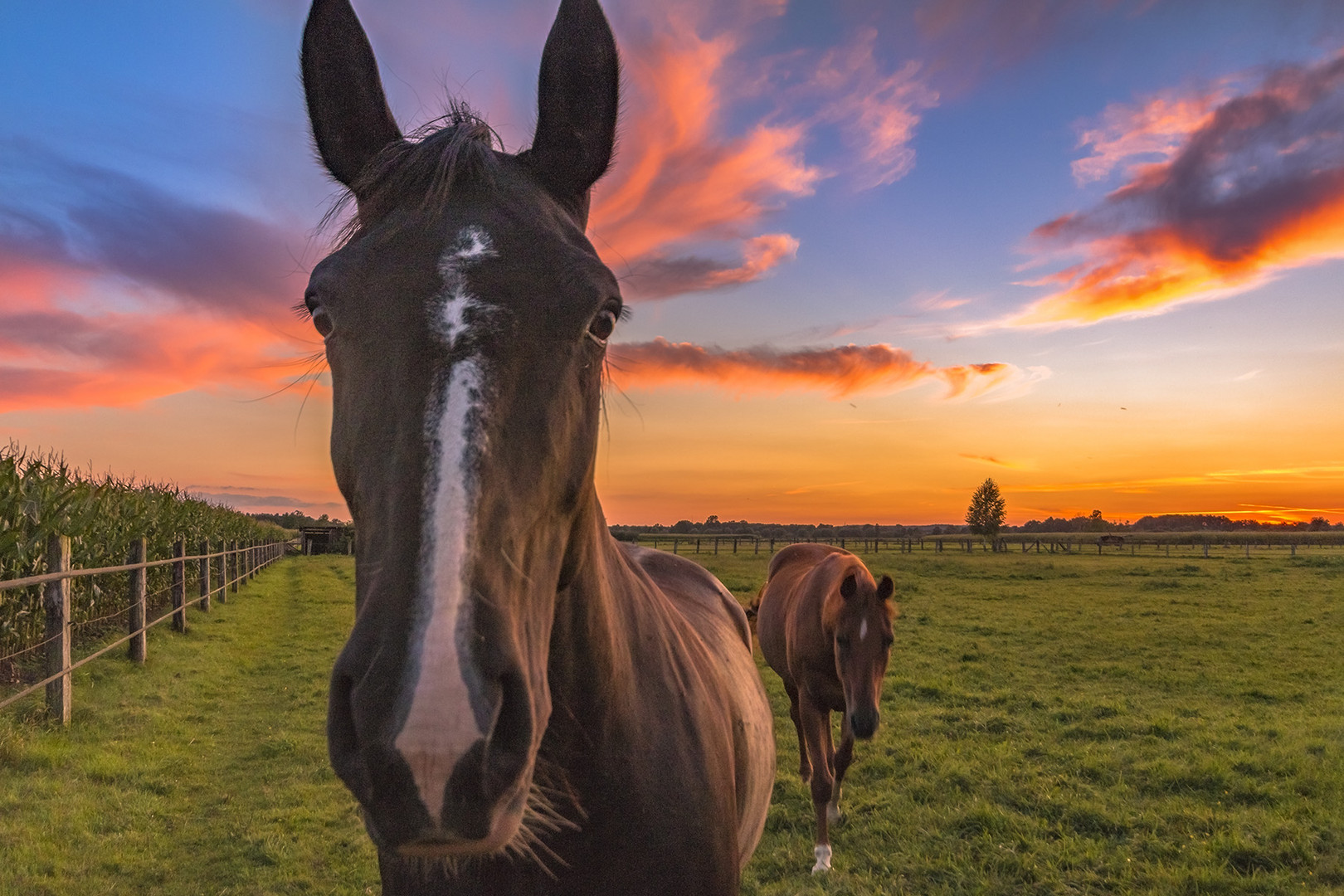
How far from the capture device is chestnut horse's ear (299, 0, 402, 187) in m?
2.14

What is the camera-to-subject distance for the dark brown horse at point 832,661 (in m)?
6.01

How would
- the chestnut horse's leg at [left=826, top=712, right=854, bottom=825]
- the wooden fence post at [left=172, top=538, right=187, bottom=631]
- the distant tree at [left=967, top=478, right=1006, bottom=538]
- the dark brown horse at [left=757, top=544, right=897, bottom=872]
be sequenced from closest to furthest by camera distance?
the dark brown horse at [left=757, top=544, right=897, bottom=872] → the chestnut horse's leg at [left=826, top=712, right=854, bottom=825] → the wooden fence post at [left=172, top=538, right=187, bottom=631] → the distant tree at [left=967, top=478, right=1006, bottom=538]

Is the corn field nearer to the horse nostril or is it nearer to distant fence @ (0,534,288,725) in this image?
distant fence @ (0,534,288,725)

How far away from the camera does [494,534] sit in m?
1.36

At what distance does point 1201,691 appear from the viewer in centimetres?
1159

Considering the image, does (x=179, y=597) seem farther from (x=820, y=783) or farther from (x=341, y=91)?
(x=341, y=91)

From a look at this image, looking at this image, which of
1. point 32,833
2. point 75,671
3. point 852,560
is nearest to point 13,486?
point 75,671

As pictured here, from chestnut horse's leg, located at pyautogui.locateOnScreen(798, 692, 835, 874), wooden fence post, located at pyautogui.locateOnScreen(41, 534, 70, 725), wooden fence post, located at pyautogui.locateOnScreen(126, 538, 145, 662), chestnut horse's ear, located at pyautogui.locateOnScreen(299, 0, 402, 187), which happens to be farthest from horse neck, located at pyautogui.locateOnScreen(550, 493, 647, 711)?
wooden fence post, located at pyautogui.locateOnScreen(126, 538, 145, 662)

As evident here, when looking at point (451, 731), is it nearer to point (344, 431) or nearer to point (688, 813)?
point (344, 431)

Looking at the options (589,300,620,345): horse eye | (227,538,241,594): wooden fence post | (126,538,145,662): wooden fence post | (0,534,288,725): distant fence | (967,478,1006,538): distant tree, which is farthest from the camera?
(967,478,1006,538): distant tree

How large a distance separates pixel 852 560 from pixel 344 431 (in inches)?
243

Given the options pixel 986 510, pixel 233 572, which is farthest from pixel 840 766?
pixel 986 510

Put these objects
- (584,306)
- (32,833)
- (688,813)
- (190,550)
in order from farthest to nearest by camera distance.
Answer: (190,550), (32,833), (688,813), (584,306)

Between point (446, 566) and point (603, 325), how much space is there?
2.43 ft
